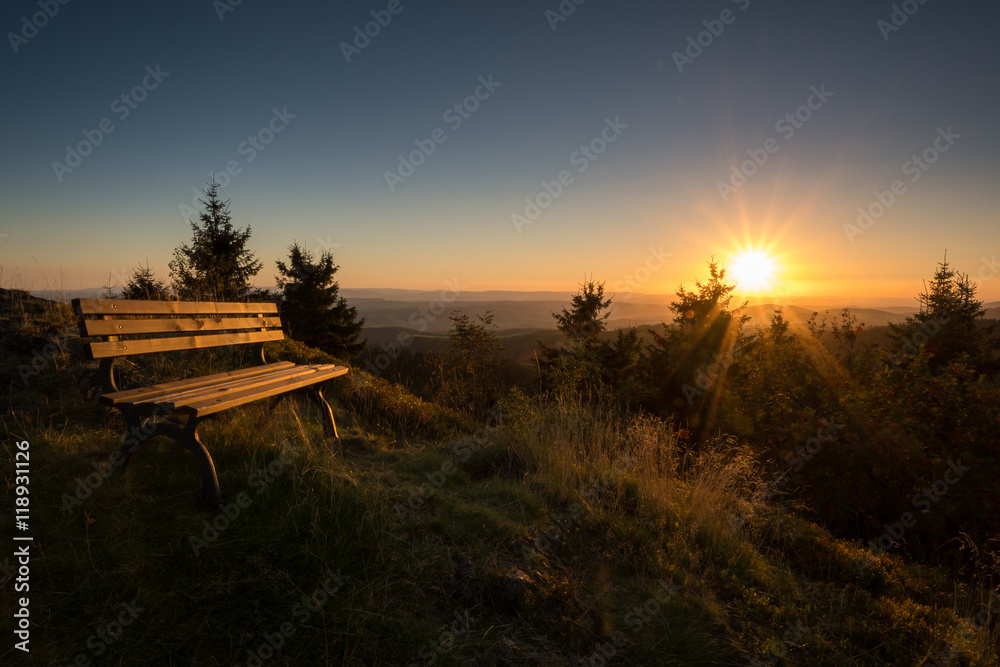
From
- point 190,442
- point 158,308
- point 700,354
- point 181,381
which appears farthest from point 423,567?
point 700,354

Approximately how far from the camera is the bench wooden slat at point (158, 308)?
286cm

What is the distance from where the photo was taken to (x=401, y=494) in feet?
10.1

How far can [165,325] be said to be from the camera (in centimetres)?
333

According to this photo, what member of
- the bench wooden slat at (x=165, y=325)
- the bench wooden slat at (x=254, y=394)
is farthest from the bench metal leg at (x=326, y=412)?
the bench wooden slat at (x=165, y=325)

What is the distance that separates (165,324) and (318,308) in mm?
20726

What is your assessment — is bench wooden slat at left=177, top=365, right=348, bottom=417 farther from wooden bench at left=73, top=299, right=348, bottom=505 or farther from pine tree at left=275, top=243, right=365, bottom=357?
pine tree at left=275, top=243, right=365, bottom=357

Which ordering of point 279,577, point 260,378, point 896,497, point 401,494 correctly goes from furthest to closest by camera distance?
1. point 896,497
2. point 260,378
3. point 401,494
4. point 279,577

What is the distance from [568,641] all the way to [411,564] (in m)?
0.83

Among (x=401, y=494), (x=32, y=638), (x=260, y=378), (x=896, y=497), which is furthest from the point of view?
(x=896, y=497)

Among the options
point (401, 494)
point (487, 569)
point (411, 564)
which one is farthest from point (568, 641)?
point (401, 494)

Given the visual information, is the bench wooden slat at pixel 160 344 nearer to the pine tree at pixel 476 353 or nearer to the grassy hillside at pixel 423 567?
the grassy hillside at pixel 423 567

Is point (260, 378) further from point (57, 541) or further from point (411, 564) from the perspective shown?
point (411, 564)

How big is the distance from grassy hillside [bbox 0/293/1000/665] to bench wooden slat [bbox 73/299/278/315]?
0.88 meters

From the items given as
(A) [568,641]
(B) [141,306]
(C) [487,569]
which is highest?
(B) [141,306]
